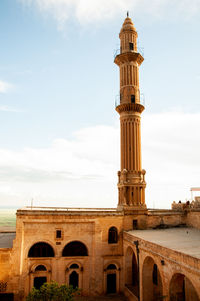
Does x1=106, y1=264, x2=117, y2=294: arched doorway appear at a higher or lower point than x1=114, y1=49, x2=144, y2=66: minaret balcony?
lower

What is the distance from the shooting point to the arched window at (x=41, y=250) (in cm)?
2633

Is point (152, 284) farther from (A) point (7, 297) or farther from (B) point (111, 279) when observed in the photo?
(A) point (7, 297)

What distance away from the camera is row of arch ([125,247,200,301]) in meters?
17.6

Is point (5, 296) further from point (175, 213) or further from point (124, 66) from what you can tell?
point (124, 66)

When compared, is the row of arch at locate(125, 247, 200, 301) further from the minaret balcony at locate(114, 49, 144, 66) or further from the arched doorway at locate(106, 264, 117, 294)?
the minaret balcony at locate(114, 49, 144, 66)

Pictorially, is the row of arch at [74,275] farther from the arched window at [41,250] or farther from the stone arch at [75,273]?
the arched window at [41,250]

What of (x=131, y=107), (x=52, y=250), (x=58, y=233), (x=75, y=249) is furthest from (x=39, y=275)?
(x=131, y=107)

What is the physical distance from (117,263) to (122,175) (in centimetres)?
973

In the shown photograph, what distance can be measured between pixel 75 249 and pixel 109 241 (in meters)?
3.82

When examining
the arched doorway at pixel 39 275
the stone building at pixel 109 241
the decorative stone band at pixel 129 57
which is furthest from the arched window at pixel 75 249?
the decorative stone band at pixel 129 57

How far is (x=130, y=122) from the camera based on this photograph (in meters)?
32.5

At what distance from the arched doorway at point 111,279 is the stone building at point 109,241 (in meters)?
0.06

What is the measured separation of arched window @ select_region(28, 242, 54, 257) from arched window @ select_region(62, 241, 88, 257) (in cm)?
143

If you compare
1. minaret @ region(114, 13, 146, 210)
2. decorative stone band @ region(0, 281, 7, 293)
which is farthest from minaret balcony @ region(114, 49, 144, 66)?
decorative stone band @ region(0, 281, 7, 293)
